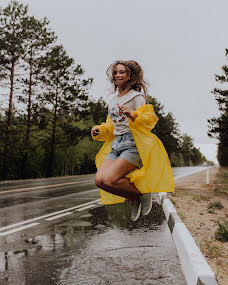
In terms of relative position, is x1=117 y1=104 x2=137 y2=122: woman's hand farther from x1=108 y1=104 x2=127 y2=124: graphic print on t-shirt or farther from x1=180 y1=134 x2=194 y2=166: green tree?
x1=180 y1=134 x2=194 y2=166: green tree

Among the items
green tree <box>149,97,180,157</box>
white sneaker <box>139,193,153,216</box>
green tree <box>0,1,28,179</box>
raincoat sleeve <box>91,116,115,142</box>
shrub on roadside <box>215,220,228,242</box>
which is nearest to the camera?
white sneaker <box>139,193,153,216</box>

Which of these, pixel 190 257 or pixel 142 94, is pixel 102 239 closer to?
pixel 190 257

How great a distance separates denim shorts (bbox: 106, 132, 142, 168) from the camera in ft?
11.7

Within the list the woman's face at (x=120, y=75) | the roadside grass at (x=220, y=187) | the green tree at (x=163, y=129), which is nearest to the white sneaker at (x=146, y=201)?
the woman's face at (x=120, y=75)

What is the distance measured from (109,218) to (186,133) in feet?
512

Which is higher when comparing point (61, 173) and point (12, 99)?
point (12, 99)

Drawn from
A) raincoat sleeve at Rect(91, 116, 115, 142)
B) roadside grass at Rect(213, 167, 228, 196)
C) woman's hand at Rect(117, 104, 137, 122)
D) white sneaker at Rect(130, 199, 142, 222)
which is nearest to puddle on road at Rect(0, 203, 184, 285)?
white sneaker at Rect(130, 199, 142, 222)

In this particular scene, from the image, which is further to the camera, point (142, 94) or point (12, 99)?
point (12, 99)

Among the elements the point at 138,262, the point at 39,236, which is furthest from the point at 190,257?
the point at 39,236

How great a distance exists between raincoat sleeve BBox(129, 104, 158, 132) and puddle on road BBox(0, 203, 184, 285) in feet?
5.10

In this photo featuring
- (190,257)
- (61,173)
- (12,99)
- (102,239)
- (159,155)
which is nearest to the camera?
(190,257)

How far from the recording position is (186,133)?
15838cm

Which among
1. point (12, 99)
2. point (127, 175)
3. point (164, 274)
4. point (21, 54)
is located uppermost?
point (21, 54)

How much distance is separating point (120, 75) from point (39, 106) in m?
25.6
